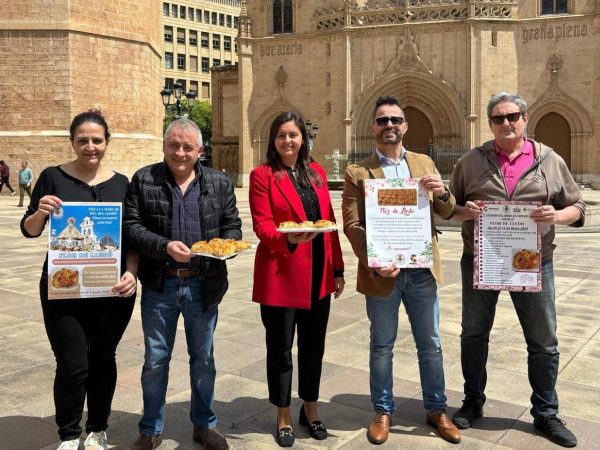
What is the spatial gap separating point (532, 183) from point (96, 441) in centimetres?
298

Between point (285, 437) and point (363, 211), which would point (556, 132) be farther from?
point (285, 437)

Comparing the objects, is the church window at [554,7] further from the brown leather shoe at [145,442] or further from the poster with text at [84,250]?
the brown leather shoe at [145,442]

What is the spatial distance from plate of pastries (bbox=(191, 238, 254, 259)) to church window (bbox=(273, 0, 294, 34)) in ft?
112

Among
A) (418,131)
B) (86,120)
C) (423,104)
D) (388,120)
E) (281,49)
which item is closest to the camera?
(86,120)

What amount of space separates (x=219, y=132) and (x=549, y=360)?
37427 millimetres

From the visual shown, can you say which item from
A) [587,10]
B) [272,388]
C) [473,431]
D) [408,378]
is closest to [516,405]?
[473,431]

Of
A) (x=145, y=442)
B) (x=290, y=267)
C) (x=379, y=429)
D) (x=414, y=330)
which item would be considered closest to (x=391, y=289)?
(x=414, y=330)

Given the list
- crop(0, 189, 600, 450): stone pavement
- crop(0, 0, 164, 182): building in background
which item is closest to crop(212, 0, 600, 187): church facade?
crop(0, 0, 164, 182): building in background

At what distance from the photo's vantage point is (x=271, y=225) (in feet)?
11.6

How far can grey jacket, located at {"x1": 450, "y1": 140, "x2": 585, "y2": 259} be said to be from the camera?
3543 millimetres

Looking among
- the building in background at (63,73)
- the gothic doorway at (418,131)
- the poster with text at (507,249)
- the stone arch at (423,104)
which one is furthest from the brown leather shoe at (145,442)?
the gothic doorway at (418,131)

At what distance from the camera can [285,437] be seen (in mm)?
3475

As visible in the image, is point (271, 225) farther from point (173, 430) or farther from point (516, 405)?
point (516, 405)

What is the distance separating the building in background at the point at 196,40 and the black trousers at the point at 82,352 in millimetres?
62287
